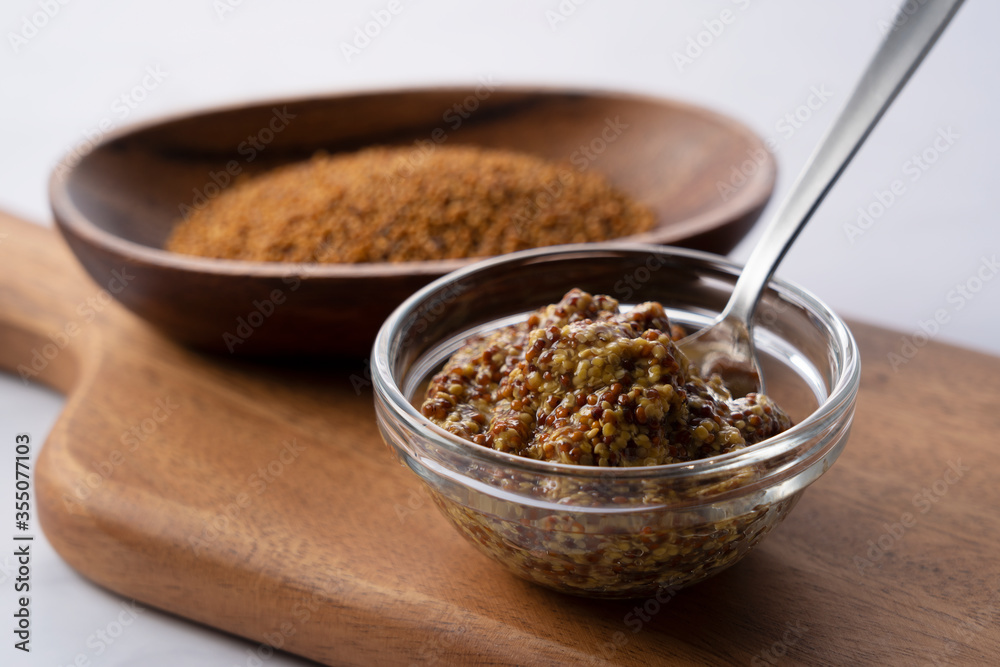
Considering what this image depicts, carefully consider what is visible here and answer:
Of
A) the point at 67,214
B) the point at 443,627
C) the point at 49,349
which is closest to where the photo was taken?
the point at 443,627

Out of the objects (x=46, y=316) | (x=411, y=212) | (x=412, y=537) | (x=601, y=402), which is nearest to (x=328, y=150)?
(x=411, y=212)

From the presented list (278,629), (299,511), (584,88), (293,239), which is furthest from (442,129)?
(278,629)

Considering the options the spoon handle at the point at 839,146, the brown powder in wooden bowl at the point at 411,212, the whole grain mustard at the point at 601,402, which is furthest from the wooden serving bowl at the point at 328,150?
the whole grain mustard at the point at 601,402

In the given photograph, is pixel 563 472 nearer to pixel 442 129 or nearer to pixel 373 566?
pixel 373 566

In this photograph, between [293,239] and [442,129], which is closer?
[293,239]

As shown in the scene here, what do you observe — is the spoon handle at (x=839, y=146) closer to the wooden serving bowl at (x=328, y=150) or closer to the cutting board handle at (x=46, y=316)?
the wooden serving bowl at (x=328, y=150)

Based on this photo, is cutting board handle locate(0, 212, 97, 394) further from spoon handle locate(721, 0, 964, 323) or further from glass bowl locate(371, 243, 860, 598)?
spoon handle locate(721, 0, 964, 323)
